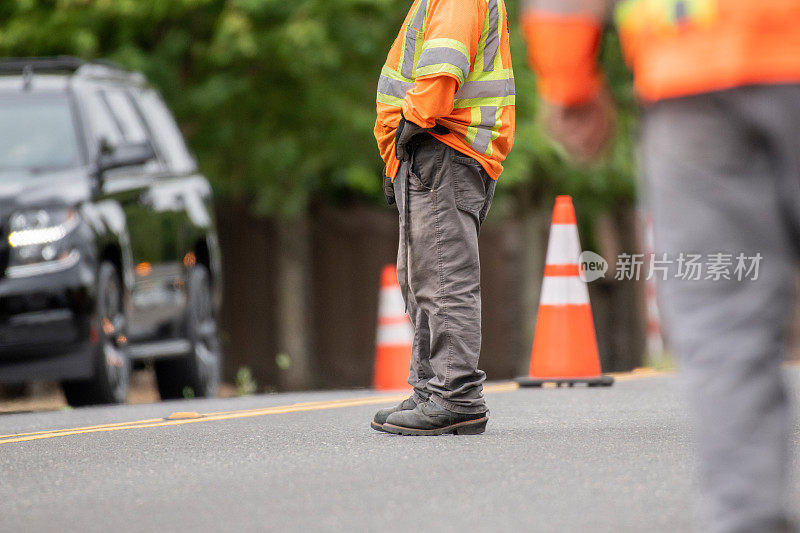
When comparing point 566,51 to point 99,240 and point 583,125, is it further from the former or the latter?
point 99,240

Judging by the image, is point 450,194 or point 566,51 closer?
point 566,51

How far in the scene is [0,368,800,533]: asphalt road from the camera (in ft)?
13.6

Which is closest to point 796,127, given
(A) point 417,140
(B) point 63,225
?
(A) point 417,140

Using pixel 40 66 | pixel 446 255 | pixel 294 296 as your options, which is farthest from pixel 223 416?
pixel 294 296

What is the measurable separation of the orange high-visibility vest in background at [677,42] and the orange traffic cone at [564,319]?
17.9 feet

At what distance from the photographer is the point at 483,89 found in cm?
600

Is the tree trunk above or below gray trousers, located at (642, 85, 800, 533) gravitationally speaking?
below

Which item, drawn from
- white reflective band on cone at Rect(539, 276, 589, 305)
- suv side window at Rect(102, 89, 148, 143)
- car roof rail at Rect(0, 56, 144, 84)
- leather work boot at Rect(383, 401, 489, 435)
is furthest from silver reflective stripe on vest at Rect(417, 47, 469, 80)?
car roof rail at Rect(0, 56, 144, 84)

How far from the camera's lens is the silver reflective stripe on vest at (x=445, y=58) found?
5.74m

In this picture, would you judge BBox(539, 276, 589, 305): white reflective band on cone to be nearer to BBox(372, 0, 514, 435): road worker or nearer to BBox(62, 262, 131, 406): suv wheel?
BBox(62, 262, 131, 406): suv wheel

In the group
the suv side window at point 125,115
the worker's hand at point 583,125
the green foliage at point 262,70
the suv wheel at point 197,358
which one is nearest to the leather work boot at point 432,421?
the worker's hand at point 583,125

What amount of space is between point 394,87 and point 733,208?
11.0ft

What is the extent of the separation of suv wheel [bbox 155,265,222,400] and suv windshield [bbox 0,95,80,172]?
1.44 metres

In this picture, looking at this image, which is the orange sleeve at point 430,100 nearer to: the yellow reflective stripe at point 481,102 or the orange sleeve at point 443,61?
the orange sleeve at point 443,61
